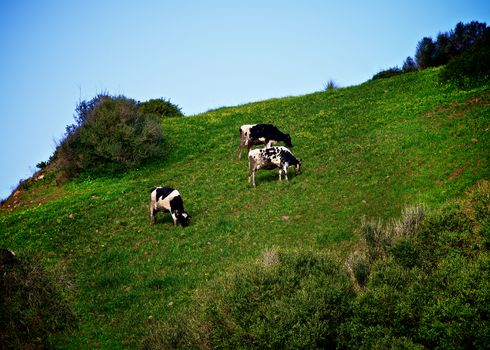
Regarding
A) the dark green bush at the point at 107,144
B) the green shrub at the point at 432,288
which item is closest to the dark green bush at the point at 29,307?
the green shrub at the point at 432,288

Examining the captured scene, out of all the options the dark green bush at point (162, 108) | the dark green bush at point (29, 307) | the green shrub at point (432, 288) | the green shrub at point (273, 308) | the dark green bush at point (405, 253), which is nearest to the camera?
the green shrub at point (432, 288)

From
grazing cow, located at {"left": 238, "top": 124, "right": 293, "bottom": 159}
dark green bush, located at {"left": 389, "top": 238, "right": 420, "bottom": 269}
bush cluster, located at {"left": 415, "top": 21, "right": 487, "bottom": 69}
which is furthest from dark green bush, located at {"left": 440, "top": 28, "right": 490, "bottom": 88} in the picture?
dark green bush, located at {"left": 389, "top": 238, "right": 420, "bottom": 269}

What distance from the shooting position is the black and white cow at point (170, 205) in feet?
75.5

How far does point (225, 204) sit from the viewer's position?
2484cm

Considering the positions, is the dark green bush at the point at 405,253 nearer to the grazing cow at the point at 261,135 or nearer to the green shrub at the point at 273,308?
the green shrub at the point at 273,308

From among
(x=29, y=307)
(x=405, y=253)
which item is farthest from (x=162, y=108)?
(x=405, y=253)

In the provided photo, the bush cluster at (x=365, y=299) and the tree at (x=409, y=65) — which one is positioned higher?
the tree at (x=409, y=65)

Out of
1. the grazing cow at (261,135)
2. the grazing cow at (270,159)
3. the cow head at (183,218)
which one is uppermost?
the grazing cow at (261,135)

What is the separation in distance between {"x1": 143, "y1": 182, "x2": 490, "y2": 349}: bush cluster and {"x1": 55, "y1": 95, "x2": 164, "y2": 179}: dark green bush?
65.4 feet

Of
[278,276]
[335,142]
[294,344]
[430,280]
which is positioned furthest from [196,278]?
[335,142]

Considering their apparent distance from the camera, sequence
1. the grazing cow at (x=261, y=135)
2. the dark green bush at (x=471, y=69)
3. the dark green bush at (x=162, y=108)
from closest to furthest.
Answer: the grazing cow at (x=261, y=135) < the dark green bush at (x=471, y=69) < the dark green bush at (x=162, y=108)

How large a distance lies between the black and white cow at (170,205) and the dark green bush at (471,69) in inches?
946

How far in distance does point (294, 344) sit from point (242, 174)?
17255mm

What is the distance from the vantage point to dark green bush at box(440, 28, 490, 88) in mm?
33875
